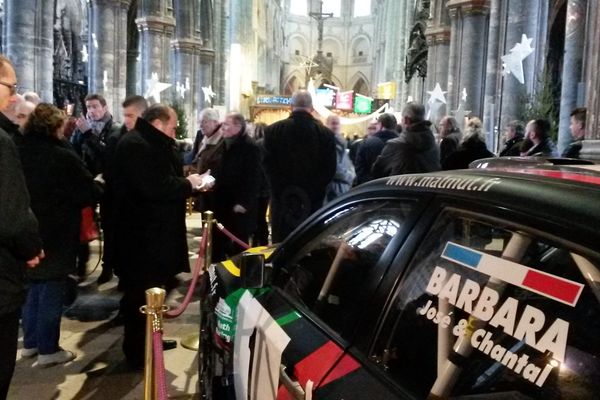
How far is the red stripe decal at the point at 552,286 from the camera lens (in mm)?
1180

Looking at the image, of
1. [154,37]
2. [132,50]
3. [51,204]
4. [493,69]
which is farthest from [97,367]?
[132,50]

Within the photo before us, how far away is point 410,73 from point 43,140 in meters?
24.1

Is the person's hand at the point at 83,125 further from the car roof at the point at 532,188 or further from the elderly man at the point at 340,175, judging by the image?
the car roof at the point at 532,188

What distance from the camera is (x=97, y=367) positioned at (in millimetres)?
4082

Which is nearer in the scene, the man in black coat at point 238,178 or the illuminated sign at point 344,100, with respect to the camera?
the man in black coat at point 238,178

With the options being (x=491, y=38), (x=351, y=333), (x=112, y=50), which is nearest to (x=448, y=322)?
(x=351, y=333)

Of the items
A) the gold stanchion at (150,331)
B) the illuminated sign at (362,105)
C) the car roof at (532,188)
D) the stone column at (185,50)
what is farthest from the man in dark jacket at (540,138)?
the illuminated sign at (362,105)

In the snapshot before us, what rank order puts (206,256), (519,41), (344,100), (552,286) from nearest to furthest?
(552,286), (206,256), (519,41), (344,100)

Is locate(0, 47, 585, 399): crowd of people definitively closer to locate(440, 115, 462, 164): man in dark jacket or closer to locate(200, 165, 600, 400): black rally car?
locate(440, 115, 462, 164): man in dark jacket

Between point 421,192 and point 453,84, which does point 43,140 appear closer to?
point 421,192

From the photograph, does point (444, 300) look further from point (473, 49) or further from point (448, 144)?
point (473, 49)

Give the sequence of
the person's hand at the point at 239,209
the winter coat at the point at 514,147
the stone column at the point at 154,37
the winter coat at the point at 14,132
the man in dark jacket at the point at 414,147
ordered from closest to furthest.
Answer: the winter coat at the point at 14,132
the man in dark jacket at the point at 414,147
the person's hand at the point at 239,209
the winter coat at the point at 514,147
the stone column at the point at 154,37

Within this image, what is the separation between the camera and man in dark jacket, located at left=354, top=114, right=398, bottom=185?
→ 6832 mm

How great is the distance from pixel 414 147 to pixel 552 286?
14.1ft
